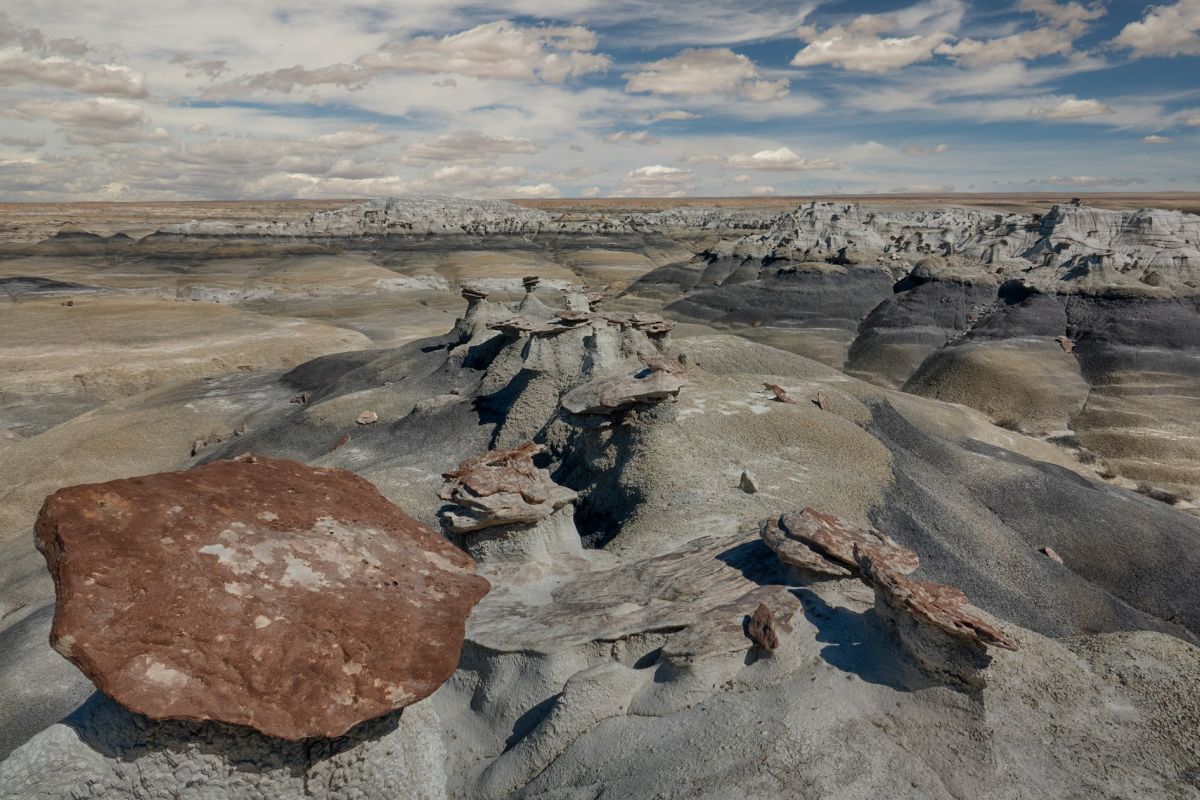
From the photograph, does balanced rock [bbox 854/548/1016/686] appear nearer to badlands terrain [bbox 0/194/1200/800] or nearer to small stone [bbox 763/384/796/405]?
badlands terrain [bbox 0/194/1200/800]

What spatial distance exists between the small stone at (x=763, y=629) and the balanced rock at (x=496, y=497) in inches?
171

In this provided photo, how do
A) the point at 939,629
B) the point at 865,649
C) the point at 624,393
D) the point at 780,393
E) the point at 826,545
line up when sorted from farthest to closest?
the point at 780,393, the point at 624,393, the point at 826,545, the point at 865,649, the point at 939,629

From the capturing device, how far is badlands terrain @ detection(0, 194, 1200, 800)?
17.7 ft

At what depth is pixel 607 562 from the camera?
1227 cm

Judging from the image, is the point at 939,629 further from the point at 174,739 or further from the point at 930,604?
the point at 174,739

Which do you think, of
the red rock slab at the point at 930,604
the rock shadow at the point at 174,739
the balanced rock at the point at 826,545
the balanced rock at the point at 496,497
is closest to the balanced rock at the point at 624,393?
the balanced rock at the point at 496,497

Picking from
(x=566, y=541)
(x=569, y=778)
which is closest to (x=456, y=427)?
(x=566, y=541)

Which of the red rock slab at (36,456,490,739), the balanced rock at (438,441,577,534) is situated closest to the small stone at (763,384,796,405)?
the balanced rock at (438,441,577,534)

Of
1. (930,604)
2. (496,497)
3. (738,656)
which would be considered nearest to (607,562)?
(496,497)

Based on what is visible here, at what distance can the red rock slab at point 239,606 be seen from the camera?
4996mm

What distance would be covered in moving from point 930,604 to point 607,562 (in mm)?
5897

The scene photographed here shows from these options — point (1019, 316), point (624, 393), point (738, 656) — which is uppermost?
point (624, 393)

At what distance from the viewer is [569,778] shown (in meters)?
7.63

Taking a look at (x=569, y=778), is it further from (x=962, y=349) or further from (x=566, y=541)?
(x=962, y=349)
